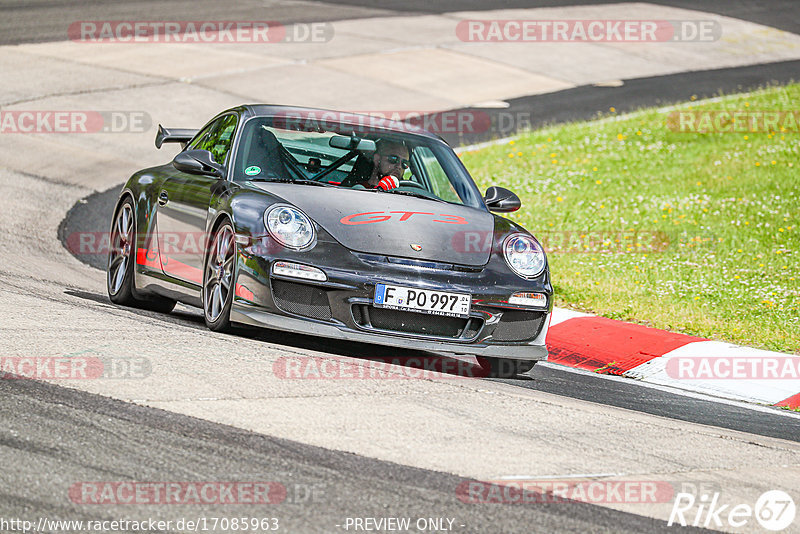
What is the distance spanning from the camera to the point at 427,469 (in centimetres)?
464

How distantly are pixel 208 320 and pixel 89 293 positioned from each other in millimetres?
2040

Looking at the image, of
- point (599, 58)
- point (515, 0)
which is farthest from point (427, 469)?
point (515, 0)

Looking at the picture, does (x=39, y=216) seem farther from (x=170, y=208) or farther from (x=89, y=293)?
(x=170, y=208)

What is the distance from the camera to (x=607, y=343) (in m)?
8.62

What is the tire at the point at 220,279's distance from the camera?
22.1 ft

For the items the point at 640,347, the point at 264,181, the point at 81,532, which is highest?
the point at 264,181

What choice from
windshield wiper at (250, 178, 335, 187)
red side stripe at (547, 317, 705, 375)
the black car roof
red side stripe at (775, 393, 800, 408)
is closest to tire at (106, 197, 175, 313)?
the black car roof

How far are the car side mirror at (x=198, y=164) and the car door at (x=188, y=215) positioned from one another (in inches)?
2.7

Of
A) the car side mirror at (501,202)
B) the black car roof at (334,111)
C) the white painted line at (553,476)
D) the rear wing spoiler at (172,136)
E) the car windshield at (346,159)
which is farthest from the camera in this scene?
the rear wing spoiler at (172,136)

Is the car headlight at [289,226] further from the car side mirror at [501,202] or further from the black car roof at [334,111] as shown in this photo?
the car side mirror at [501,202]

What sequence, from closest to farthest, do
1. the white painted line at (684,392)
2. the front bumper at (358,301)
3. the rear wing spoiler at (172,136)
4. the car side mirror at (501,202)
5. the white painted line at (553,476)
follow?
the white painted line at (553,476)
the front bumper at (358,301)
the white painted line at (684,392)
the car side mirror at (501,202)
the rear wing spoiler at (172,136)

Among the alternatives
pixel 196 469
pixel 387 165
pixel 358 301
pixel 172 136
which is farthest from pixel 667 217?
pixel 196 469

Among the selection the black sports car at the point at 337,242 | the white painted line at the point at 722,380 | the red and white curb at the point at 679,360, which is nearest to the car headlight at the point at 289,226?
the black sports car at the point at 337,242

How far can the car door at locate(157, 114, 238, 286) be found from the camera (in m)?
7.38
